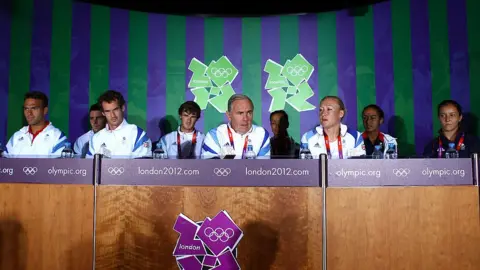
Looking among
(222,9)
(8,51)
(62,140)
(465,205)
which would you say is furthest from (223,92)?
(465,205)

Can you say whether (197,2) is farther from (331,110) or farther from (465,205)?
(465,205)

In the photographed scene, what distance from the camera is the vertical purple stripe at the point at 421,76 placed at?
5.66 metres

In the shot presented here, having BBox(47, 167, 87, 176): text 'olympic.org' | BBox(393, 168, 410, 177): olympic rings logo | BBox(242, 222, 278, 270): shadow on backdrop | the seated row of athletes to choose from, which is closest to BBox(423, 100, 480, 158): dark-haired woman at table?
the seated row of athletes

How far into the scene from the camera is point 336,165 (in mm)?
2854

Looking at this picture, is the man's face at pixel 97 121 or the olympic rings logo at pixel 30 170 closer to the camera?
the olympic rings logo at pixel 30 170

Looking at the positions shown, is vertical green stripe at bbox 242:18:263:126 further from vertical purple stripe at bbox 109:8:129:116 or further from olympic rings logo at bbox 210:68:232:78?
vertical purple stripe at bbox 109:8:129:116

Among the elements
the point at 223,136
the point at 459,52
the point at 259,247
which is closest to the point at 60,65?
the point at 223,136

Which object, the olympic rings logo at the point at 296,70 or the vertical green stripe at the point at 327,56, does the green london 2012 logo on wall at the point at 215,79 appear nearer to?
the olympic rings logo at the point at 296,70

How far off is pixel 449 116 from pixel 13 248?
397cm

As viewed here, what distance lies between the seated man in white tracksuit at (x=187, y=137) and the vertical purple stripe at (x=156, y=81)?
831 millimetres

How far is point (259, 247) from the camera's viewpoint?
280 cm

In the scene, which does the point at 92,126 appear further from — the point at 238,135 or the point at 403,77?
the point at 403,77

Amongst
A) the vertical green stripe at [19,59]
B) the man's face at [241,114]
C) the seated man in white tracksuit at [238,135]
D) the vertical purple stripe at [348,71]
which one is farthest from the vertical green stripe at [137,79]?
the vertical purple stripe at [348,71]

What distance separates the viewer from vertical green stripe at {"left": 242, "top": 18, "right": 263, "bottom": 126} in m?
6.04
